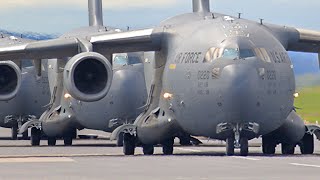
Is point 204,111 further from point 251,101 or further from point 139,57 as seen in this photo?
point 139,57

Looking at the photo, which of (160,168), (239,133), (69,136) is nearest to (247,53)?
(239,133)

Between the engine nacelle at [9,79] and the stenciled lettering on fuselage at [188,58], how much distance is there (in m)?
5.34

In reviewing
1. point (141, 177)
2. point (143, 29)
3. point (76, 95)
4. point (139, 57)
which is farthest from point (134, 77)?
point (141, 177)

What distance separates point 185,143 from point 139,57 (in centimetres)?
373

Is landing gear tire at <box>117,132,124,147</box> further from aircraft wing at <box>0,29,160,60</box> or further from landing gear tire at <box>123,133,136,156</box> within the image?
aircraft wing at <box>0,29,160,60</box>

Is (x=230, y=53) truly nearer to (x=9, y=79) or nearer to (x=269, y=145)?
(x=269, y=145)

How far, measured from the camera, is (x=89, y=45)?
36.0 metres

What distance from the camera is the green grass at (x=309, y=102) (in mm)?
100225

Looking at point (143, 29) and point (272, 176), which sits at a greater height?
point (143, 29)

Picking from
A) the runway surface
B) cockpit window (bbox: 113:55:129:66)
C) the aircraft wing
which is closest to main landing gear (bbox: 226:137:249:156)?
the runway surface

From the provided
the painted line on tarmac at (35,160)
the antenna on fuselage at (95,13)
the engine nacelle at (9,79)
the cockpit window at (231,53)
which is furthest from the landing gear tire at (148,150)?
the antenna on fuselage at (95,13)

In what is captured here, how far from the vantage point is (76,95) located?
33812mm

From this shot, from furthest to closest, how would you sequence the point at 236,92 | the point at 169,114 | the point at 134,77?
the point at 134,77 < the point at 169,114 < the point at 236,92

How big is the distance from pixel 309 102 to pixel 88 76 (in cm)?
8186
